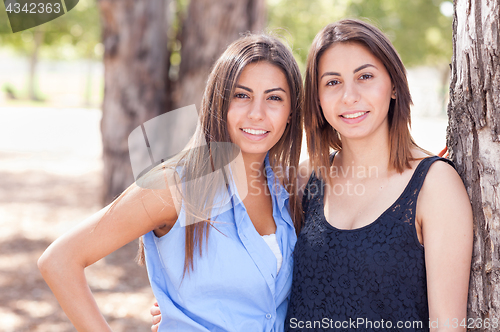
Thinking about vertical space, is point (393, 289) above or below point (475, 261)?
below

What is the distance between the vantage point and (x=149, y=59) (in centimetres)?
577

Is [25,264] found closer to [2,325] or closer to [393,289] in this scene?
[2,325]

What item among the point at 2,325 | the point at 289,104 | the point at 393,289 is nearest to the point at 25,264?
the point at 2,325

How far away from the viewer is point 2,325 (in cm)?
401

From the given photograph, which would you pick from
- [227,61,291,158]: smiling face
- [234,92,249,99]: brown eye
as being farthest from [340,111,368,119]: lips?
[234,92,249,99]: brown eye

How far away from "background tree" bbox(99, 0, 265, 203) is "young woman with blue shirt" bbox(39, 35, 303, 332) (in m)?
3.07

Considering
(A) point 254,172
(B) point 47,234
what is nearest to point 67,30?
(B) point 47,234

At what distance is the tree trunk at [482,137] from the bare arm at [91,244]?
4.18 feet

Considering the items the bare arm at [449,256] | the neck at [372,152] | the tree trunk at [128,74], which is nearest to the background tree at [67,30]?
the tree trunk at [128,74]

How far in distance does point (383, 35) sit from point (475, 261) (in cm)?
110

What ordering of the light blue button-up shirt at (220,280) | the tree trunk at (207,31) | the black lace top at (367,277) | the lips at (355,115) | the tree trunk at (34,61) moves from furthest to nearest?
the tree trunk at (34,61)
the tree trunk at (207,31)
the lips at (355,115)
the light blue button-up shirt at (220,280)
the black lace top at (367,277)

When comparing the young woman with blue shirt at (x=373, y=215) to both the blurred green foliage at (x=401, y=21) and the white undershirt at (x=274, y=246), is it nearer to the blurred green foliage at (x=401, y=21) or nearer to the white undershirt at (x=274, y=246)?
the white undershirt at (x=274, y=246)

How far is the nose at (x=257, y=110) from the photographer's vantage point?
2135mm

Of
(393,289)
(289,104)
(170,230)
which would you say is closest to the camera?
(393,289)
